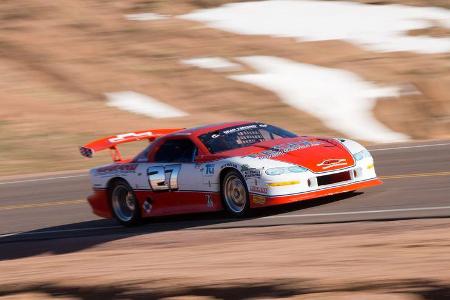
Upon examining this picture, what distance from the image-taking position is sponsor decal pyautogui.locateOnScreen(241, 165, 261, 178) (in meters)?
11.6

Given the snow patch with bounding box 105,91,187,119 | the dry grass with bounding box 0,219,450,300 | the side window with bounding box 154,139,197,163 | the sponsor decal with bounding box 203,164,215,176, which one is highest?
the snow patch with bounding box 105,91,187,119

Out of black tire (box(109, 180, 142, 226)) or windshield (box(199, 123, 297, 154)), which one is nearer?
windshield (box(199, 123, 297, 154))

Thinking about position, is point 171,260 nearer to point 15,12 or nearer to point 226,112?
point 226,112

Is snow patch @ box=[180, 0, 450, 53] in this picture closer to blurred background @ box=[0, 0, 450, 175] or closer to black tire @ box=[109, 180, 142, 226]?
blurred background @ box=[0, 0, 450, 175]

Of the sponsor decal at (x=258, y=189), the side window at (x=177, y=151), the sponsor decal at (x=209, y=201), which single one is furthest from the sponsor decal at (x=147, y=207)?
the sponsor decal at (x=258, y=189)

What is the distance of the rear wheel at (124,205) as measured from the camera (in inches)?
529

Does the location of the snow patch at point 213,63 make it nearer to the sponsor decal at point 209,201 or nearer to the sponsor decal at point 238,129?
the sponsor decal at point 238,129

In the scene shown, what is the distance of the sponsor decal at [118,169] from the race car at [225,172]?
1 centimetres

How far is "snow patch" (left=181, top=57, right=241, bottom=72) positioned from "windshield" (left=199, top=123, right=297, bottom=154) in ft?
57.6

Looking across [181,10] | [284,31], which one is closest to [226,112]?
[284,31]

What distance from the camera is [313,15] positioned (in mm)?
36031

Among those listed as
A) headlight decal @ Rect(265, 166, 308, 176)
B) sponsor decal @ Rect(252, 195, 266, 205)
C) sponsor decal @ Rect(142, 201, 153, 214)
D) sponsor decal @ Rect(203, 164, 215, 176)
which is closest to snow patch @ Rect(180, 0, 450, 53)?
sponsor decal @ Rect(142, 201, 153, 214)

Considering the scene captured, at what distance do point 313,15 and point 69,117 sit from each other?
12513mm

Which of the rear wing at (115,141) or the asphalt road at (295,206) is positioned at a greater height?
the rear wing at (115,141)
